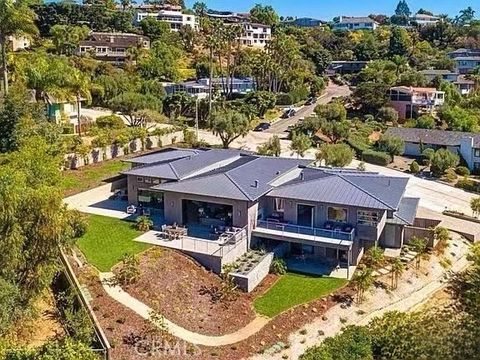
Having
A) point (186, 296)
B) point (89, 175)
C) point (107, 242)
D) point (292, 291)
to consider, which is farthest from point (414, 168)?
point (186, 296)

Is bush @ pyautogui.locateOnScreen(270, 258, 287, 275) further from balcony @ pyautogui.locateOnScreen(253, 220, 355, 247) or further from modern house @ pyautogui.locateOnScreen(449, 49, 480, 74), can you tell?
modern house @ pyautogui.locateOnScreen(449, 49, 480, 74)

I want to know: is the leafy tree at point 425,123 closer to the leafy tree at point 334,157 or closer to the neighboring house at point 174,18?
the leafy tree at point 334,157

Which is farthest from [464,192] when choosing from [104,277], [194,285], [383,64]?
[383,64]

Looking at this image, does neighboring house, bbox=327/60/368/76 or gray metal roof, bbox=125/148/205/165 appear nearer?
gray metal roof, bbox=125/148/205/165

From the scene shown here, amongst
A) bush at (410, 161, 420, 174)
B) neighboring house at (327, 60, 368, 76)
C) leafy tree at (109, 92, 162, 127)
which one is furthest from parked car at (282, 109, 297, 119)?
neighboring house at (327, 60, 368, 76)

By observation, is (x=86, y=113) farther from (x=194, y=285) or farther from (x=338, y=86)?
(x=338, y=86)

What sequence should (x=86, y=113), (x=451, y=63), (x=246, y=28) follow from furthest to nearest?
(x=246, y=28) → (x=451, y=63) → (x=86, y=113)

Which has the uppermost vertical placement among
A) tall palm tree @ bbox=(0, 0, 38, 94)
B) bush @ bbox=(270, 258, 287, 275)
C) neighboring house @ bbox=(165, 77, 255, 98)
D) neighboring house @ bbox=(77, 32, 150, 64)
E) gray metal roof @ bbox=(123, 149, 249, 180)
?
neighboring house @ bbox=(77, 32, 150, 64)
